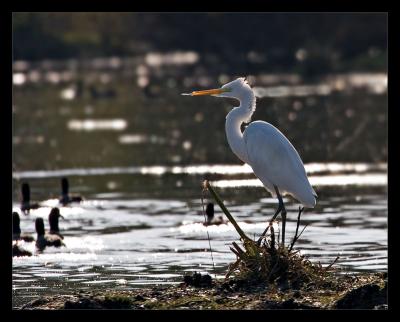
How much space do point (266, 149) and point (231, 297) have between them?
2.23 meters

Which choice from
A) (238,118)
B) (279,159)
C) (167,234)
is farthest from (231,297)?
(167,234)

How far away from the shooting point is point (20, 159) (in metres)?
28.9

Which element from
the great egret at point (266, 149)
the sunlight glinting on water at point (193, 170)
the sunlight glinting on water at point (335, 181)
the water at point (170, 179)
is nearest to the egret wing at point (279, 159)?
the great egret at point (266, 149)

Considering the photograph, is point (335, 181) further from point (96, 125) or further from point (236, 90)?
point (96, 125)

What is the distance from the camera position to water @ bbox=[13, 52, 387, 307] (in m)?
14.7

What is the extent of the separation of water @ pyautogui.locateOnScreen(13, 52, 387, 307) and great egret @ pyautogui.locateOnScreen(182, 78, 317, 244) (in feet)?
5.11

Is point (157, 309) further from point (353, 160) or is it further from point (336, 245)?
point (353, 160)

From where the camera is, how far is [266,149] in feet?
41.7

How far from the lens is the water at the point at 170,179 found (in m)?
14.7

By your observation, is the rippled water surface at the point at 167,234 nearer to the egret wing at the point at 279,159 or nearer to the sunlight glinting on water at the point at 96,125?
the egret wing at the point at 279,159

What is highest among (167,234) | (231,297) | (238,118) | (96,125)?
(96,125)

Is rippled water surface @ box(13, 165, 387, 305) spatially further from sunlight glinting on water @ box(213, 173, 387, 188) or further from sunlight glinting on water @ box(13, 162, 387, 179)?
sunlight glinting on water @ box(13, 162, 387, 179)

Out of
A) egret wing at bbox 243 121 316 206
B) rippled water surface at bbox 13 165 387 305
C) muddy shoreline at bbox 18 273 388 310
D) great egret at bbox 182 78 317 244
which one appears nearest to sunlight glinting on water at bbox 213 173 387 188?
rippled water surface at bbox 13 165 387 305

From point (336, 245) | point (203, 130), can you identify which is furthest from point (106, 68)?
point (336, 245)
